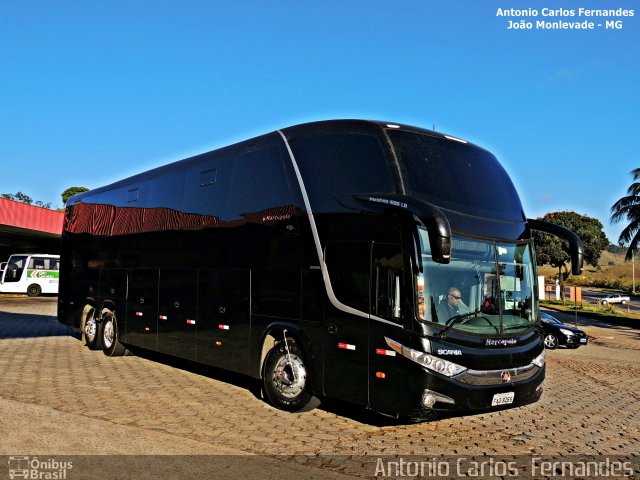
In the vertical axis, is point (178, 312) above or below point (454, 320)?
below

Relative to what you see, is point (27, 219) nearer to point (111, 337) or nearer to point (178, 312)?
point (111, 337)

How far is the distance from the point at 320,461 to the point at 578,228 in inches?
3118

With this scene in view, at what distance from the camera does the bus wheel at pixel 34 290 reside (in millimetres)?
39250

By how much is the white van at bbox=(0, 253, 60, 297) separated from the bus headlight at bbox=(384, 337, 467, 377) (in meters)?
38.2

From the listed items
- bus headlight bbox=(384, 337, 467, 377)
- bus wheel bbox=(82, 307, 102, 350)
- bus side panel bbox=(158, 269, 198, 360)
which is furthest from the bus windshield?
bus wheel bbox=(82, 307, 102, 350)

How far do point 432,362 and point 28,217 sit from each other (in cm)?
3758

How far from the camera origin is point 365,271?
6.93 meters

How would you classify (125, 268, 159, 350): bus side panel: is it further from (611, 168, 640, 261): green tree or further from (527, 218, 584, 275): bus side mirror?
(611, 168, 640, 261): green tree

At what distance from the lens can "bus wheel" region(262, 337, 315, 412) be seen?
25.4ft

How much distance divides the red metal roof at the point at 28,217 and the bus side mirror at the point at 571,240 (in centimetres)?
Result: 3491

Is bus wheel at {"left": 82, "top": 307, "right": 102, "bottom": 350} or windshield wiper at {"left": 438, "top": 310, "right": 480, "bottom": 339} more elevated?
windshield wiper at {"left": 438, "top": 310, "right": 480, "bottom": 339}

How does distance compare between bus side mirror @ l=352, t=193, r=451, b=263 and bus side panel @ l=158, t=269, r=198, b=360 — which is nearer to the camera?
bus side mirror @ l=352, t=193, r=451, b=263

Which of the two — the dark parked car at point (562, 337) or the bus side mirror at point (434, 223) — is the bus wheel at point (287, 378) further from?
the dark parked car at point (562, 337)

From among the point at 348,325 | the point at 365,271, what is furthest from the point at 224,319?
the point at 365,271
